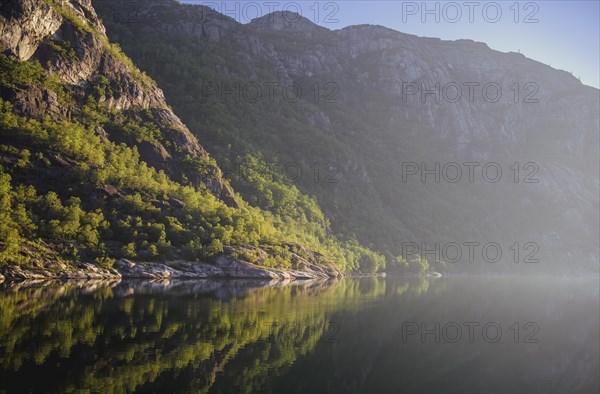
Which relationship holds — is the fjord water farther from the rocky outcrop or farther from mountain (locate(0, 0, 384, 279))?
the rocky outcrop

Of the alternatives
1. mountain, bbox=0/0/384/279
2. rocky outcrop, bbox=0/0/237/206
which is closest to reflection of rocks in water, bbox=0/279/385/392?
mountain, bbox=0/0/384/279

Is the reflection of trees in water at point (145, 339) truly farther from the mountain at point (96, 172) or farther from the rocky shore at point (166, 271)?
the mountain at point (96, 172)

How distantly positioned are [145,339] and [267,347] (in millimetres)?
9430

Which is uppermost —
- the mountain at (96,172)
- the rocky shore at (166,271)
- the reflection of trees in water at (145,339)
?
the mountain at (96,172)

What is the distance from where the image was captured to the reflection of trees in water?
28.7 meters

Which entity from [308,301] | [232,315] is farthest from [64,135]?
[232,315]

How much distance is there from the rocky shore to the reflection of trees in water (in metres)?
17.9

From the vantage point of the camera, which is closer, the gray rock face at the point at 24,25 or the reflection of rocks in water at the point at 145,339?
the reflection of rocks in water at the point at 145,339

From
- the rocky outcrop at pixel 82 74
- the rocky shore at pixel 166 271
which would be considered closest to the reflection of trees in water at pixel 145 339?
the rocky shore at pixel 166 271

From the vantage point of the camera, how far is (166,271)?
362ft

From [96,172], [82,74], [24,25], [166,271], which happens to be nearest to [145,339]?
[166,271]

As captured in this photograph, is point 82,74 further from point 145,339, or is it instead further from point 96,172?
point 145,339

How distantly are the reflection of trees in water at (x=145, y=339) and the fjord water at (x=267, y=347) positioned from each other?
0.11 m

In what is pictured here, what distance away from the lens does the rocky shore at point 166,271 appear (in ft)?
285
